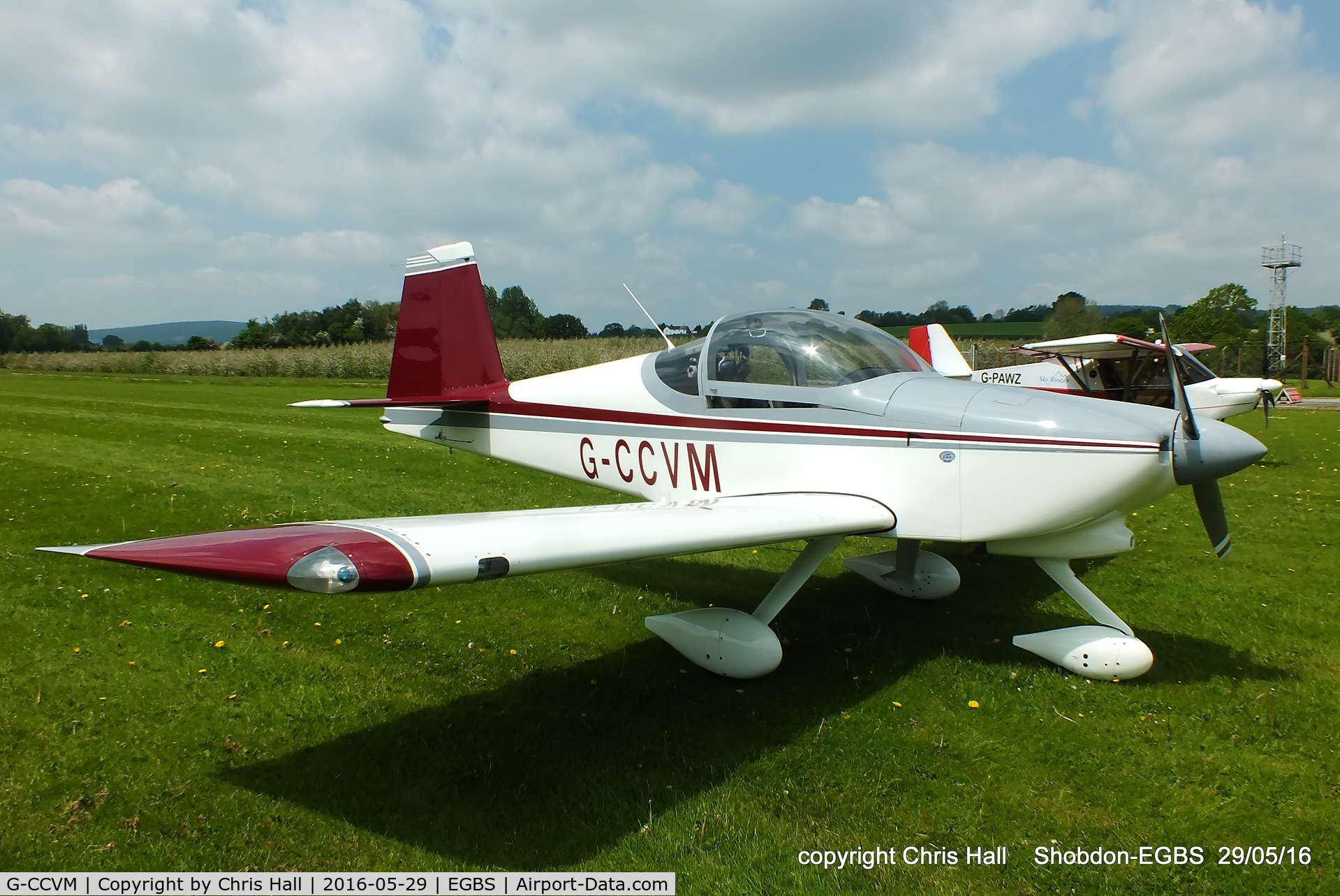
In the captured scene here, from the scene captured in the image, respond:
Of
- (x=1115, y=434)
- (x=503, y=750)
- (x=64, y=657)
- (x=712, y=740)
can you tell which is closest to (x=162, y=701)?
(x=64, y=657)

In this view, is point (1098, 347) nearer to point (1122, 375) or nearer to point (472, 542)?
point (1122, 375)

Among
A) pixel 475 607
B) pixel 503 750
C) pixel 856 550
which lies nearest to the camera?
pixel 503 750

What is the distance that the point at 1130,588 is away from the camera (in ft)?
19.2

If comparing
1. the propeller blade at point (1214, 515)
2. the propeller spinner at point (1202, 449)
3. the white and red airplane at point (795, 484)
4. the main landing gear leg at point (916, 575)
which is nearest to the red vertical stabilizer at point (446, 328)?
the white and red airplane at point (795, 484)

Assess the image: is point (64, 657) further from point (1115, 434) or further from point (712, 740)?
point (1115, 434)

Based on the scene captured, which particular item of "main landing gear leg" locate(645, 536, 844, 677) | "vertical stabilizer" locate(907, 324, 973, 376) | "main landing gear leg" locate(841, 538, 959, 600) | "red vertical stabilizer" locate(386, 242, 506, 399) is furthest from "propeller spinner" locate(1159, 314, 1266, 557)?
"vertical stabilizer" locate(907, 324, 973, 376)

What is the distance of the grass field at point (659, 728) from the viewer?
2863mm

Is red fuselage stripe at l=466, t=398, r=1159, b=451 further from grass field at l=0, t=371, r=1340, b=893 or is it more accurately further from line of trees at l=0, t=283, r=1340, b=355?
line of trees at l=0, t=283, r=1340, b=355

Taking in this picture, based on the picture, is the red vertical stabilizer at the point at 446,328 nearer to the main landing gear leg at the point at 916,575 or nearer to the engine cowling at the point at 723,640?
the engine cowling at the point at 723,640

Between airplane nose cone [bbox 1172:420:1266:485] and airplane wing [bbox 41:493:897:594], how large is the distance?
1.45m

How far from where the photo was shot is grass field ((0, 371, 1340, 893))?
286cm

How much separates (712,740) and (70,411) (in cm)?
2019
